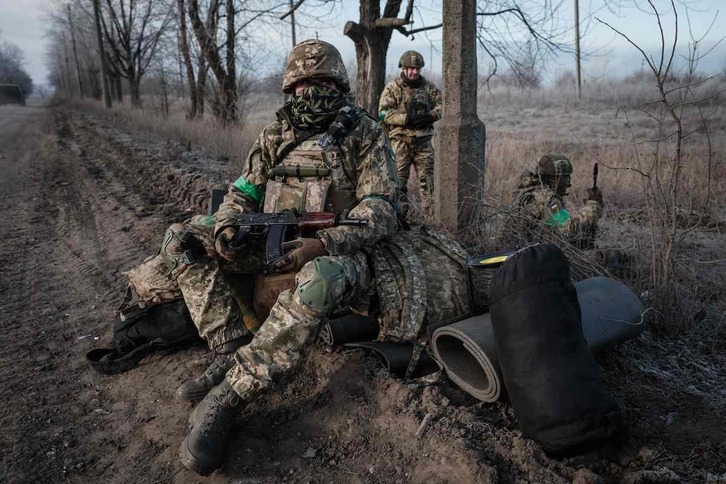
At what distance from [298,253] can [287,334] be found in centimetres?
42

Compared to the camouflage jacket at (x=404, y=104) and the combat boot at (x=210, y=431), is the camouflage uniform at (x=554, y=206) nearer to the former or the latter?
the camouflage jacket at (x=404, y=104)

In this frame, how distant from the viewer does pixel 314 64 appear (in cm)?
280

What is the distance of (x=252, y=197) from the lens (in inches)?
121

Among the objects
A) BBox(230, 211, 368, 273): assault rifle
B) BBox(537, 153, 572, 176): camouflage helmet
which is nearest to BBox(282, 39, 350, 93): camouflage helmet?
BBox(230, 211, 368, 273): assault rifle

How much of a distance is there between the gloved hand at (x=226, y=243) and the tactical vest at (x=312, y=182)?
333 millimetres

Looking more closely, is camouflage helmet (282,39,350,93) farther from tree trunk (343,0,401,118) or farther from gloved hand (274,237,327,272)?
tree trunk (343,0,401,118)

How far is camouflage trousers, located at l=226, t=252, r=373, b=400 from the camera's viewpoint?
2148 mm

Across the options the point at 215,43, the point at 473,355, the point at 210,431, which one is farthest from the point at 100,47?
the point at 473,355

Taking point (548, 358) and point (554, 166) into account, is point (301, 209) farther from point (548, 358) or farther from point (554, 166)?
point (554, 166)

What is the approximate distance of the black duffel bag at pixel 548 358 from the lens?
5.90ft

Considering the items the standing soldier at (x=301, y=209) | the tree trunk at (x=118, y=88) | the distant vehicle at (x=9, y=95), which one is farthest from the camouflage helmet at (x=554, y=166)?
the distant vehicle at (x=9, y=95)

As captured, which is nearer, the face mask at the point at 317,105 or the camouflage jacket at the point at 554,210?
the face mask at the point at 317,105

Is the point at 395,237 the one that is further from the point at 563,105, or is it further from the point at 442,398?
the point at 563,105

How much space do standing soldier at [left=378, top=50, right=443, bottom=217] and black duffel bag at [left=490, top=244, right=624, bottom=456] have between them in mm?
4302
